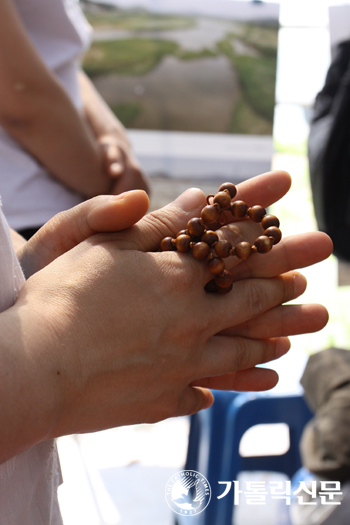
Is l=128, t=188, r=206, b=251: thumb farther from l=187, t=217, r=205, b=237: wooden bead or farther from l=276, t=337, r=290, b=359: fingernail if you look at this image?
l=276, t=337, r=290, b=359: fingernail

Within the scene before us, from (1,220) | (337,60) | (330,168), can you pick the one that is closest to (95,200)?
(1,220)

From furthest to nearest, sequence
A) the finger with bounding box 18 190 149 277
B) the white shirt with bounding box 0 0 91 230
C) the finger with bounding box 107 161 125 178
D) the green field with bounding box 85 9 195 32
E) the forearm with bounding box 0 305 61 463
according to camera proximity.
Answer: the green field with bounding box 85 9 195 32, the finger with bounding box 107 161 125 178, the white shirt with bounding box 0 0 91 230, the finger with bounding box 18 190 149 277, the forearm with bounding box 0 305 61 463

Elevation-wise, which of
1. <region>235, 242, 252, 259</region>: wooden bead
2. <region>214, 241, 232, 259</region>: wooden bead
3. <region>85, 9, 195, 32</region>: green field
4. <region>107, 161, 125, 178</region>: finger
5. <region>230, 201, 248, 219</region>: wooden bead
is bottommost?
<region>107, 161, 125, 178</region>: finger

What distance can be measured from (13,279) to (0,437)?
143mm

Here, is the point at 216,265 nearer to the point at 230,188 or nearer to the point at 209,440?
the point at 230,188

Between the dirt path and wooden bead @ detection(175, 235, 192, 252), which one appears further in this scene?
the dirt path

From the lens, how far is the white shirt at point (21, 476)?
38 cm

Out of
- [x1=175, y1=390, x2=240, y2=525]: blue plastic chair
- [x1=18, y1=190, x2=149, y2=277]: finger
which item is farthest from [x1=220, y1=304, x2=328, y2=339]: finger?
[x1=175, y1=390, x2=240, y2=525]: blue plastic chair

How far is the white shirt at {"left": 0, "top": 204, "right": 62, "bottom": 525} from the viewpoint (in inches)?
15.1

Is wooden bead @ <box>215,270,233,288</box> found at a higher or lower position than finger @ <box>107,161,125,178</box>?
higher

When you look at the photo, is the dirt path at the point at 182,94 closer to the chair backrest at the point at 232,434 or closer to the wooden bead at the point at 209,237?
the chair backrest at the point at 232,434

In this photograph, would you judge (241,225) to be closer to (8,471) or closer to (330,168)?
(8,471)

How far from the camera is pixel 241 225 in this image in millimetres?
546

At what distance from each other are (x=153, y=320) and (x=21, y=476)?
0.18 meters
